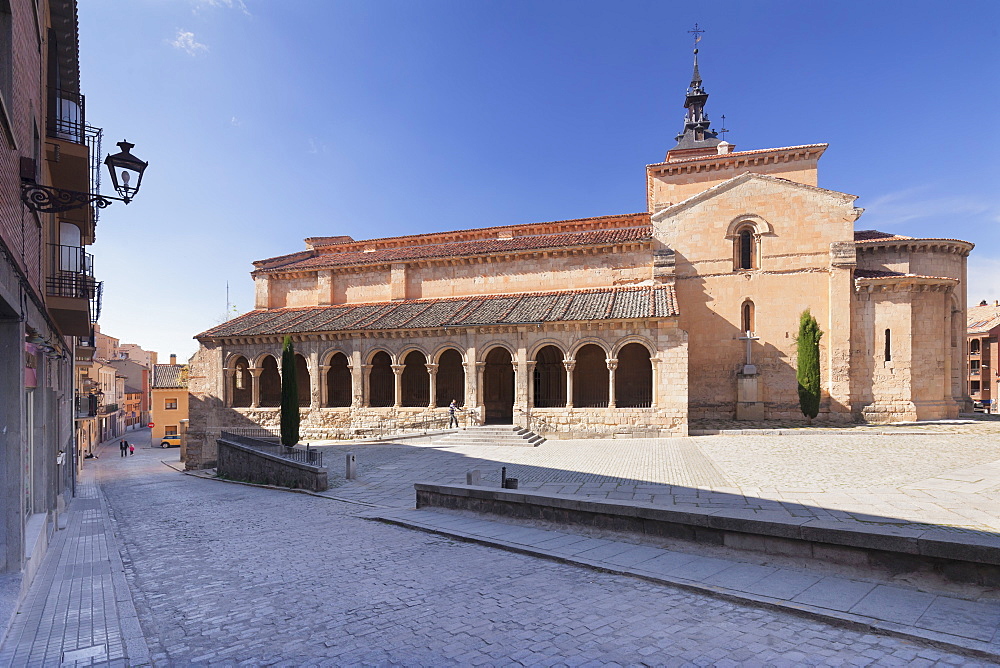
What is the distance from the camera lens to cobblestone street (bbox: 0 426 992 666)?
4.32 metres

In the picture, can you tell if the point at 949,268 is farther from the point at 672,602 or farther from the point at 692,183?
the point at 672,602

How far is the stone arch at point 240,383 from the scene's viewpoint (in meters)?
28.6

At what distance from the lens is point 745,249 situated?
25016 mm

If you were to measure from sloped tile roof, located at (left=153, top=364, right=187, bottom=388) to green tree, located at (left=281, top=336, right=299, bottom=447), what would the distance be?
38.9m

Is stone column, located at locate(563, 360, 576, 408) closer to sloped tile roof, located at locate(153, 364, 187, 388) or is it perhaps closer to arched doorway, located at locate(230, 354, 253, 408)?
arched doorway, located at locate(230, 354, 253, 408)

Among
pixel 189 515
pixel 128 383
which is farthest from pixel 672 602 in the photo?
pixel 128 383

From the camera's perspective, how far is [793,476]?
36.6 feet

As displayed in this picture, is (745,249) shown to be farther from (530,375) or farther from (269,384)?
(269,384)

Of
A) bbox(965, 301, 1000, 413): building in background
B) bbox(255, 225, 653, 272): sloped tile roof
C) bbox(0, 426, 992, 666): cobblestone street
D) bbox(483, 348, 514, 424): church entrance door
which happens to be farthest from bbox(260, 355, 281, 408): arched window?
bbox(965, 301, 1000, 413): building in background

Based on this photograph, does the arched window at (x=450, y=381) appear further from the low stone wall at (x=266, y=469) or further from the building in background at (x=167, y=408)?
the building in background at (x=167, y=408)

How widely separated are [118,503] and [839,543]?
17.3 metres

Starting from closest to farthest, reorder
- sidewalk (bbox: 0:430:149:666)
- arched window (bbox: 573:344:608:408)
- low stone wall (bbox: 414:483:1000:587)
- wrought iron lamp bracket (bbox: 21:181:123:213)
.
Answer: sidewalk (bbox: 0:430:149:666), low stone wall (bbox: 414:483:1000:587), wrought iron lamp bracket (bbox: 21:181:123:213), arched window (bbox: 573:344:608:408)

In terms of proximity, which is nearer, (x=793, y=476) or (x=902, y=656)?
(x=902, y=656)

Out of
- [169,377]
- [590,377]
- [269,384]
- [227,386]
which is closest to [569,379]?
[590,377]
